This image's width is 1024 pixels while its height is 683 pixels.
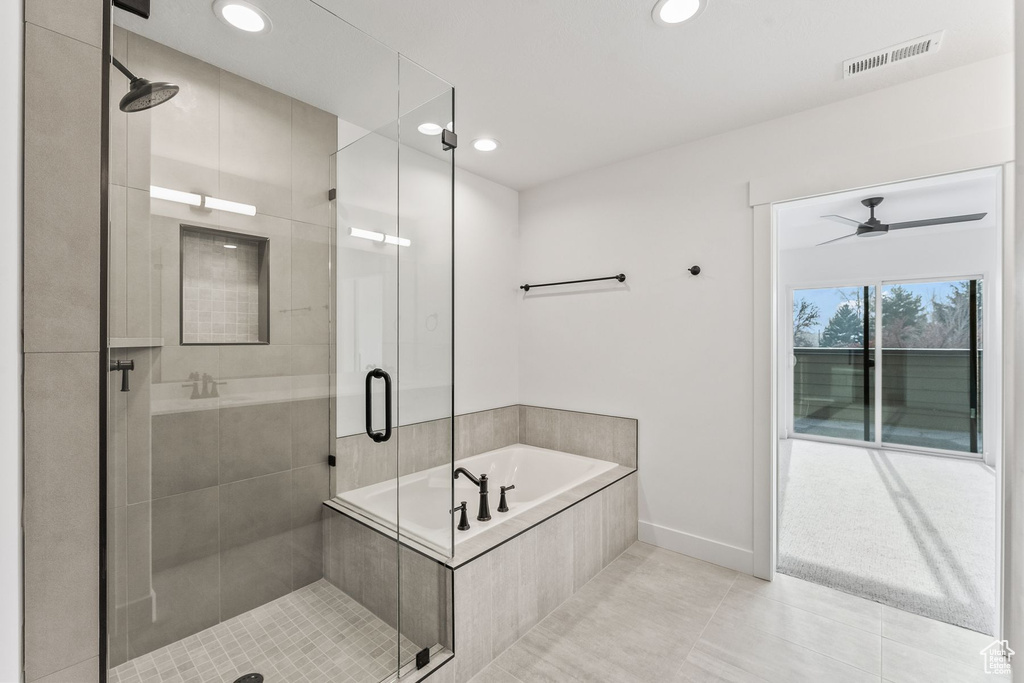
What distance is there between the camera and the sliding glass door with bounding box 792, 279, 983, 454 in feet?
14.1

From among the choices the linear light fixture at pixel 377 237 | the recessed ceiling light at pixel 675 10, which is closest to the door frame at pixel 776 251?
the recessed ceiling light at pixel 675 10

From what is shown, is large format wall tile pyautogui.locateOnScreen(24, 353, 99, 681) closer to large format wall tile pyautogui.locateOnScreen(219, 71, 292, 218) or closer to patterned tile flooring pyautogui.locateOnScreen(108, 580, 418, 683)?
patterned tile flooring pyautogui.locateOnScreen(108, 580, 418, 683)

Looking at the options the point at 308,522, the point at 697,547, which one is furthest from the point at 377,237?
the point at 697,547

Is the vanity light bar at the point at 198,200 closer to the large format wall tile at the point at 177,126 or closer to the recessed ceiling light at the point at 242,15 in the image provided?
the large format wall tile at the point at 177,126

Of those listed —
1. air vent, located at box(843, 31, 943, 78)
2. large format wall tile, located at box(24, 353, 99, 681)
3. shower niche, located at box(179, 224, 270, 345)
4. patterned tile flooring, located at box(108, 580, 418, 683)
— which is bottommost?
patterned tile flooring, located at box(108, 580, 418, 683)

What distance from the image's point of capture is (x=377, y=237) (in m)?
1.55

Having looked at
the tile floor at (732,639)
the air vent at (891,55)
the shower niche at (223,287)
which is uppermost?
the air vent at (891,55)

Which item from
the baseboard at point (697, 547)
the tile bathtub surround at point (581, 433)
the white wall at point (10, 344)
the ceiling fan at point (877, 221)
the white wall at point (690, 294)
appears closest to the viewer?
the white wall at point (10, 344)

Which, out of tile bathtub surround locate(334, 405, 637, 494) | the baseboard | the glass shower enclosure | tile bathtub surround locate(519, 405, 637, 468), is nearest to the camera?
the glass shower enclosure

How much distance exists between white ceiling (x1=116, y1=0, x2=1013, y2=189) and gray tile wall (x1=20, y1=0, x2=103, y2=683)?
0.22 metres

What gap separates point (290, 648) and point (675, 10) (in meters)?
2.45

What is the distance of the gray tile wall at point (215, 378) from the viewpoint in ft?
3.24

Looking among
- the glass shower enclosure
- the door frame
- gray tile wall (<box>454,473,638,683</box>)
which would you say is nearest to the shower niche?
the glass shower enclosure

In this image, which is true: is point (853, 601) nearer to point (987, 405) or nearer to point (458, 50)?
point (458, 50)
